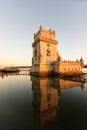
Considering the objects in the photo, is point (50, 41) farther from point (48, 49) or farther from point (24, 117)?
point (24, 117)

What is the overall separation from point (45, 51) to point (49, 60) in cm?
437

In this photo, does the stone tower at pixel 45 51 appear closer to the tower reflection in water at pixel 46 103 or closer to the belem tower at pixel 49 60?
the belem tower at pixel 49 60

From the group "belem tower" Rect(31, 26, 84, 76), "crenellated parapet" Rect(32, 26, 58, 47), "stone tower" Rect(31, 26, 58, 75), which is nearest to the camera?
"belem tower" Rect(31, 26, 84, 76)

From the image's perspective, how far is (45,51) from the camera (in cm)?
4647

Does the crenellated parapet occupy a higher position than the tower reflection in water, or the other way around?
the crenellated parapet

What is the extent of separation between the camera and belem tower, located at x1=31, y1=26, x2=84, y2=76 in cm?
4420

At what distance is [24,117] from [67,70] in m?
38.8

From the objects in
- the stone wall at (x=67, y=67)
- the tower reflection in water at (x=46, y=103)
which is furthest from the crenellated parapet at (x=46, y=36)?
the tower reflection in water at (x=46, y=103)

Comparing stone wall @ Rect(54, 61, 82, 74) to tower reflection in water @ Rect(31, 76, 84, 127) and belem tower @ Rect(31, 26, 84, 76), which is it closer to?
belem tower @ Rect(31, 26, 84, 76)

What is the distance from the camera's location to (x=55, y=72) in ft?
149

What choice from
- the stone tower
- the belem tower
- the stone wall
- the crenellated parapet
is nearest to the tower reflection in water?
the stone wall

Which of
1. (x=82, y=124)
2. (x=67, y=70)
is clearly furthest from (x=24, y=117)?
(x=67, y=70)

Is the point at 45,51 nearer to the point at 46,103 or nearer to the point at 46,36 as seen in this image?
the point at 46,36

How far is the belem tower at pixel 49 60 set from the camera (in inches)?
1740
